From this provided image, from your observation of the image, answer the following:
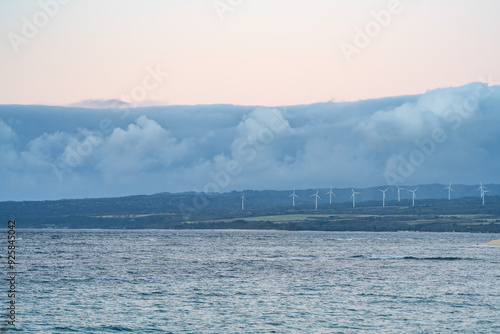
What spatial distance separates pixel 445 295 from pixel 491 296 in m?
5.85

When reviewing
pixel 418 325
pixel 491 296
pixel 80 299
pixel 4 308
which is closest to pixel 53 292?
pixel 80 299

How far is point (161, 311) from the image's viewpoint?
250ft

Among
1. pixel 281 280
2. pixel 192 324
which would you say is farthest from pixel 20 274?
pixel 192 324

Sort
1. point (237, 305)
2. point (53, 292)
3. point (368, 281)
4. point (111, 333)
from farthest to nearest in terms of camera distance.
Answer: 1. point (368, 281)
2. point (53, 292)
3. point (237, 305)
4. point (111, 333)

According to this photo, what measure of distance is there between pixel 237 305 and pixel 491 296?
34663 mm

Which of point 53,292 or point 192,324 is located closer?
point 192,324

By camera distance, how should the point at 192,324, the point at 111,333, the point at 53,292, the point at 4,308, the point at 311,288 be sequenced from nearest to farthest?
the point at 111,333 → the point at 192,324 → the point at 4,308 → the point at 53,292 → the point at 311,288

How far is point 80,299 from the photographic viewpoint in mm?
84062

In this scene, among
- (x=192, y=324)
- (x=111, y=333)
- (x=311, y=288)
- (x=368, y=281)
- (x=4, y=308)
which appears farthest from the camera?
(x=368, y=281)

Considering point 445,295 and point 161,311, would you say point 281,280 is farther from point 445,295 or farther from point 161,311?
point 161,311

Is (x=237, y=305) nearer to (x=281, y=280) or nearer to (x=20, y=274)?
(x=281, y=280)

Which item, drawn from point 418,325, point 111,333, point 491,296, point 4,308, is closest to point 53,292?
point 4,308

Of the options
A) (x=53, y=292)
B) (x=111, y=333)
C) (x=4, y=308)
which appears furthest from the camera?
(x=53, y=292)

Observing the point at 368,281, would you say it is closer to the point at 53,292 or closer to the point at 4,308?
the point at 53,292
